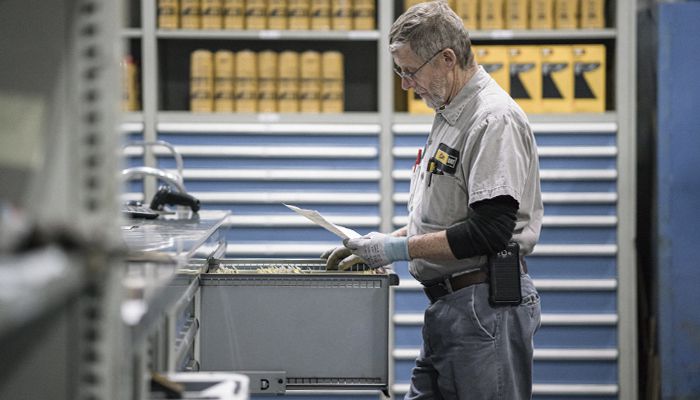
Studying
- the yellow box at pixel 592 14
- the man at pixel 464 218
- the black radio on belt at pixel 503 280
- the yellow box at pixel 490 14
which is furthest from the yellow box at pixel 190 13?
the black radio on belt at pixel 503 280

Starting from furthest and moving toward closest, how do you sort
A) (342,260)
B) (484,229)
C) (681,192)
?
(681,192) → (342,260) → (484,229)

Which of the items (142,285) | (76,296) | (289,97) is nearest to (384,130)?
(289,97)

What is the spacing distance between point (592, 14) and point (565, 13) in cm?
12

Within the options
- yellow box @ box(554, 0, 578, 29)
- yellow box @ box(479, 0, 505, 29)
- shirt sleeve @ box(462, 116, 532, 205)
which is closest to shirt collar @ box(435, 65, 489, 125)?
shirt sleeve @ box(462, 116, 532, 205)

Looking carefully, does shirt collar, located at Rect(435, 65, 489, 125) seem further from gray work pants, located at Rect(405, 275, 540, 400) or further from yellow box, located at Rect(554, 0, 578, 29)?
yellow box, located at Rect(554, 0, 578, 29)

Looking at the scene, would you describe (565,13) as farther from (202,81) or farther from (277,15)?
(202,81)

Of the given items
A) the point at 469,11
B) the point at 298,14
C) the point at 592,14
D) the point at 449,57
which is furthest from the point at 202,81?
the point at 449,57

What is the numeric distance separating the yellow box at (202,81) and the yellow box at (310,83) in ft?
1.27

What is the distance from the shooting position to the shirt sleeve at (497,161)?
6.15ft

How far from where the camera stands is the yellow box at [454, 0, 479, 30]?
372 cm

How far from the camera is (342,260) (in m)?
2.29

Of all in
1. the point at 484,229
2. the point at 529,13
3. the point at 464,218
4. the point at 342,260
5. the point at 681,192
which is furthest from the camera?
the point at 529,13

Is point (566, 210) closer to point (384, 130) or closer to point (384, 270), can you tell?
point (384, 130)

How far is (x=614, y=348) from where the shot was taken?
375 cm
